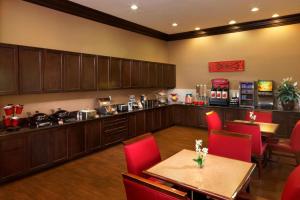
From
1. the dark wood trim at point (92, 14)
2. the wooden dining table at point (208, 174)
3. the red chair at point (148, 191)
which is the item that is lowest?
the wooden dining table at point (208, 174)

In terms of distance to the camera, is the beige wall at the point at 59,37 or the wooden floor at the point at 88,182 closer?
the wooden floor at the point at 88,182

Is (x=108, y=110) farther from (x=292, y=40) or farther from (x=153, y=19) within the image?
(x=292, y=40)

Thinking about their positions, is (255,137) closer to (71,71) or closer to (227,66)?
(71,71)

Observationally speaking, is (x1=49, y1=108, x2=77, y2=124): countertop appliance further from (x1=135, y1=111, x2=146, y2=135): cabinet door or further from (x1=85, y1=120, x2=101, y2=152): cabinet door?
(x1=135, y1=111, x2=146, y2=135): cabinet door

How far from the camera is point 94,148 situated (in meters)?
4.57

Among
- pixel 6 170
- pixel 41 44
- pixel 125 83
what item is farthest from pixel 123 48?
pixel 6 170

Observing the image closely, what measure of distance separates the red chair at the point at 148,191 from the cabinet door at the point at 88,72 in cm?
342

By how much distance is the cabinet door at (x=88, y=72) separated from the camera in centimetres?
450

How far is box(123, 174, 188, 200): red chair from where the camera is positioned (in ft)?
4.15

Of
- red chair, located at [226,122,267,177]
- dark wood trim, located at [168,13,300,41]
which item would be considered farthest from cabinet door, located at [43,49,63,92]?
dark wood trim, located at [168,13,300,41]

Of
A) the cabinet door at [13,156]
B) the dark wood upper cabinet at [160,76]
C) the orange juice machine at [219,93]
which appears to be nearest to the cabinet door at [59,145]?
the cabinet door at [13,156]

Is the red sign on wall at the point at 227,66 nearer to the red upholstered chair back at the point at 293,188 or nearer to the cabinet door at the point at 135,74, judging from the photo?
the cabinet door at the point at 135,74

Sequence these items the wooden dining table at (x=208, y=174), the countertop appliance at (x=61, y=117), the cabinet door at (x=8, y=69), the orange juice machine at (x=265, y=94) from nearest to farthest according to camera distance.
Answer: the wooden dining table at (x=208, y=174)
the cabinet door at (x=8, y=69)
the countertop appliance at (x=61, y=117)
the orange juice machine at (x=265, y=94)

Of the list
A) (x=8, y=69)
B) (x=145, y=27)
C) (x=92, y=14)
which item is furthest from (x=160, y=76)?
(x=8, y=69)
